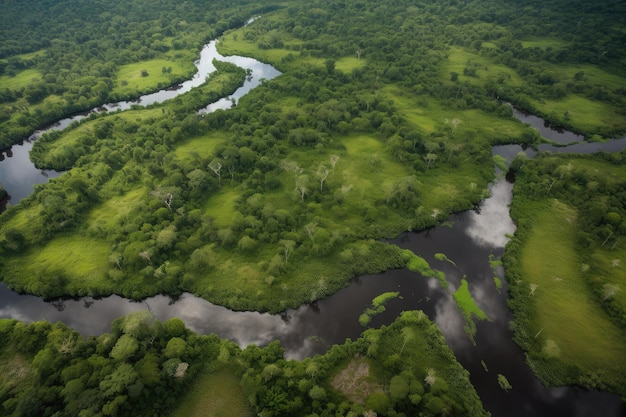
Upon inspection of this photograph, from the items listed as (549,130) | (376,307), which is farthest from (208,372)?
(549,130)

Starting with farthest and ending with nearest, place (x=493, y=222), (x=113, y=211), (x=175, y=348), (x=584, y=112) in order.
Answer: (x=584, y=112)
(x=113, y=211)
(x=493, y=222)
(x=175, y=348)

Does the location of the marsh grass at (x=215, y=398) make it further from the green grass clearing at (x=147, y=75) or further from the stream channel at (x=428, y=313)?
the green grass clearing at (x=147, y=75)

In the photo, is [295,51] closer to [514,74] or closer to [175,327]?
[514,74]

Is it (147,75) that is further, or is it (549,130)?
(147,75)

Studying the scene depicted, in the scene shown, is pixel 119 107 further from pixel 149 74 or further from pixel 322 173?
pixel 322 173

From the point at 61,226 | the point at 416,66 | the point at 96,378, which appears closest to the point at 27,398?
the point at 96,378

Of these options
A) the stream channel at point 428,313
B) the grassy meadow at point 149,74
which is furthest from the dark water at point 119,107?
the stream channel at point 428,313
